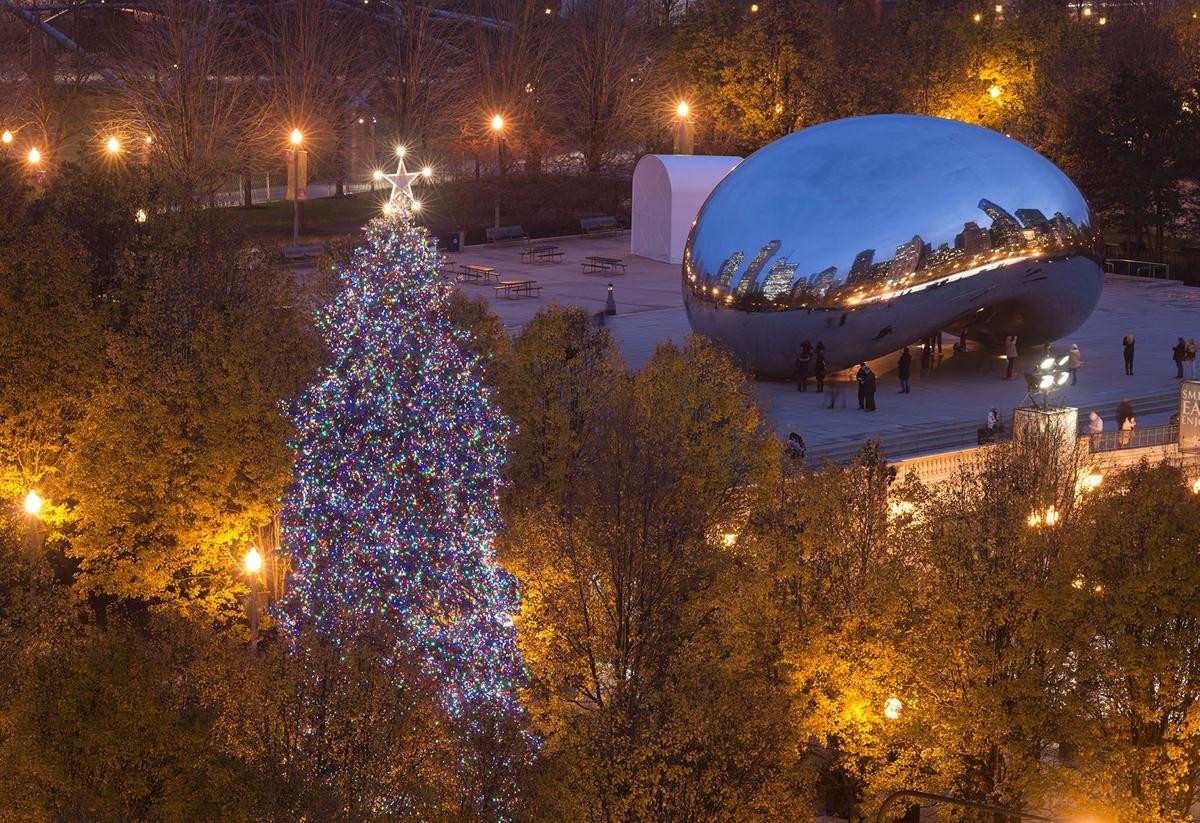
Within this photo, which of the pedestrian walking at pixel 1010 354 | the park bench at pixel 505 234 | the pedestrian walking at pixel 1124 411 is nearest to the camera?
the pedestrian walking at pixel 1124 411

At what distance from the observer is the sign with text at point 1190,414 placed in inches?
1521

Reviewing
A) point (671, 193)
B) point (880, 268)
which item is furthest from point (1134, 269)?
point (880, 268)

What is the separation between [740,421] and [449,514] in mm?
9238

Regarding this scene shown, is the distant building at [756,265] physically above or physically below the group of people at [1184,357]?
above

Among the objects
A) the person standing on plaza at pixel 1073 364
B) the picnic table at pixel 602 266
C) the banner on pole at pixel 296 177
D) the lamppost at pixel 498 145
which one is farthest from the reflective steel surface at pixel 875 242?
the lamppost at pixel 498 145

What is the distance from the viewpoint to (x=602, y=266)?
2564 inches

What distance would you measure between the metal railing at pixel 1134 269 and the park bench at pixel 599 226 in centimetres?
2270

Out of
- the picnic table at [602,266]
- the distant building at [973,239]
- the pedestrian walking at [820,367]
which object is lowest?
the pedestrian walking at [820,367]

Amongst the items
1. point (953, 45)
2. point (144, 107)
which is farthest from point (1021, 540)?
point (953, 45)

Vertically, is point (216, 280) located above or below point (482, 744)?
above

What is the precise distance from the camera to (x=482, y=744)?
2188 centimetres

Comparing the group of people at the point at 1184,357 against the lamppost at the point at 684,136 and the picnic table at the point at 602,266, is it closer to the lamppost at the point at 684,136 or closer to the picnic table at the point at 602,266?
the picnic table at the point at 602,266

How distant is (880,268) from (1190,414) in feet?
A: 26.0

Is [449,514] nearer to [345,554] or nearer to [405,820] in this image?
[345,554]
